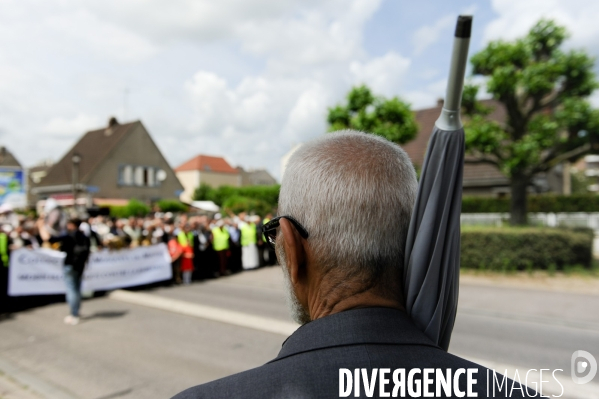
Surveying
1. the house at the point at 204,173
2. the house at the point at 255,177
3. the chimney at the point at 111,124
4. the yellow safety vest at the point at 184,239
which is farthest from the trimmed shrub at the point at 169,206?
the house at the point at 255,177

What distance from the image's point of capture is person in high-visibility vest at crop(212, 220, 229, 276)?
15.7m

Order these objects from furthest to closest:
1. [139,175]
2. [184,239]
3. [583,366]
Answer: [139,175] < [184,239] < [583,366]

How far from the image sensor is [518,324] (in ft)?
29.7

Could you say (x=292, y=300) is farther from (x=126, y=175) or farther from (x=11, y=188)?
(x=126, y=175)

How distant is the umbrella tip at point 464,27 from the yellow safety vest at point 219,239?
14.8 metres

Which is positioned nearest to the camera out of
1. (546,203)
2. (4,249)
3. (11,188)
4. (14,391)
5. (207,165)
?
(14,391)

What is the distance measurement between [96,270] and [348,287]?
11548 mm

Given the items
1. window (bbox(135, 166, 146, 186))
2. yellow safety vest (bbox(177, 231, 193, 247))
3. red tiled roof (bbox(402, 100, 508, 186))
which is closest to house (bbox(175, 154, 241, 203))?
window (bbox(135, 166, 146, 186))

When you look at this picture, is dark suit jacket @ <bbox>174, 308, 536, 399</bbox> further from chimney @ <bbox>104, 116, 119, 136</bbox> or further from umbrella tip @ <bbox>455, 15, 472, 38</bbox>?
chimney @ <bbox>104, 116, 119, 136</bbox>

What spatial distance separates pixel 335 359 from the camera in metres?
1.09

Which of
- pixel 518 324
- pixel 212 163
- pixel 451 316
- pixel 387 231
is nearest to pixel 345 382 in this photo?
pixel 387 231

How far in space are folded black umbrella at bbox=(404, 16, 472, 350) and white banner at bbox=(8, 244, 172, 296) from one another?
409 inches

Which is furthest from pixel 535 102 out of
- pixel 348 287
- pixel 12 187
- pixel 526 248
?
pixel 12 187

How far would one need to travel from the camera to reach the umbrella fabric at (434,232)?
1.30 m
